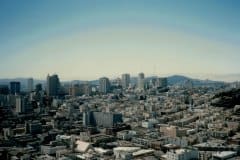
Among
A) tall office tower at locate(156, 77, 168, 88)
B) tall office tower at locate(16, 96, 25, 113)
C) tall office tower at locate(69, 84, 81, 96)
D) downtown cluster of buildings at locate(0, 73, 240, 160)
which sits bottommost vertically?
downtown cluster of buildings at locate(0, 73, 240, 160)

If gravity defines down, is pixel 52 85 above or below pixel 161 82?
below

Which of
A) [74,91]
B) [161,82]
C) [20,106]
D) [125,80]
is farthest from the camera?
[125,80]

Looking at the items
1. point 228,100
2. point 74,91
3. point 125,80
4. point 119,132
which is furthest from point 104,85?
point 119,132

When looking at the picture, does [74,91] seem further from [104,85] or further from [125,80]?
[125,80]

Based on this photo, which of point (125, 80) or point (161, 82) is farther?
point (125, 80)

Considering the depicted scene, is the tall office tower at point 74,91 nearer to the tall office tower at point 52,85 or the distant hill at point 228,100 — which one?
the tall office tower at point 52,85

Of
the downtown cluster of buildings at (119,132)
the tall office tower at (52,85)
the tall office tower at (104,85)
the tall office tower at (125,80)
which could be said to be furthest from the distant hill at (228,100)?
the tall office tower at (125,80)

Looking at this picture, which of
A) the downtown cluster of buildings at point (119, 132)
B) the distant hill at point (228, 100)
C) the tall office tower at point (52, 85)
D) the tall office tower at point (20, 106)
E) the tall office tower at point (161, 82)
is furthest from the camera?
the tall office tower at point (161, 82)

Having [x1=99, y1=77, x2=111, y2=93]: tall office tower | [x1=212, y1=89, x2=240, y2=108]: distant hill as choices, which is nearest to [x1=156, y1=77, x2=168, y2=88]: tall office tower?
[x1=99, y1=77, x2=111, y2=93]: tall office tower

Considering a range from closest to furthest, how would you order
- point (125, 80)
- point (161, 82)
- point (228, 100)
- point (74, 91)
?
1. point (228, 100)
2. point (74, 91)
3. point (161, 82)
4. point (125, 80)

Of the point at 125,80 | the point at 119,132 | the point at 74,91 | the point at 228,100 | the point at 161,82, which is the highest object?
the point at 125,80

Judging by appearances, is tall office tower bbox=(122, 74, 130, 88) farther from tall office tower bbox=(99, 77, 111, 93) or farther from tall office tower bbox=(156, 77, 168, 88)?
tall office tower bbox=(99, 77, 111, 93)
